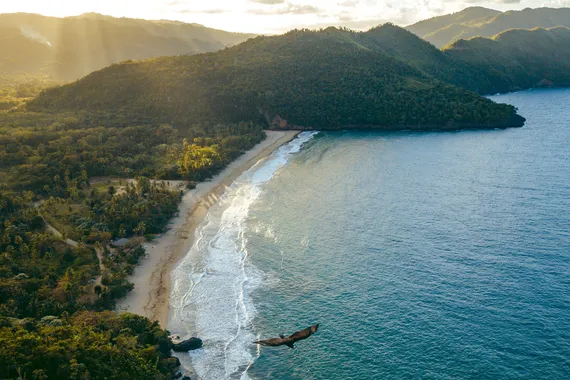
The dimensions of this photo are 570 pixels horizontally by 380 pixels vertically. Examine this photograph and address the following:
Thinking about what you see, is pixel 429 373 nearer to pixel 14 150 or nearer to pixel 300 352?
pixel 300 352

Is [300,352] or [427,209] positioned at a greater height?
[427,209]

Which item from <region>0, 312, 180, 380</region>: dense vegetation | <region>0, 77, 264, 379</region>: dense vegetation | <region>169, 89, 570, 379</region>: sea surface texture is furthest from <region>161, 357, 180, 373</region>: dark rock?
<region>169, 89, 570, 379</region>: sea surface texture

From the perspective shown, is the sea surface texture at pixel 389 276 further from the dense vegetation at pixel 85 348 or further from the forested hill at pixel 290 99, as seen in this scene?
the forested hill at pixel 290 99

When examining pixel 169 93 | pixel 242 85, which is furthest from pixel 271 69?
pixel 169 93

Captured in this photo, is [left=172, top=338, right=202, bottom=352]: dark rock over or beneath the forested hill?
beneath

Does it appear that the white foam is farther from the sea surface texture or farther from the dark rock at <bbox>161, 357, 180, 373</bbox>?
the dark rock at <bbox>161, 357, 180, 373</bbox>

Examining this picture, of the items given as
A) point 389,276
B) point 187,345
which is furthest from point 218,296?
point 389,276

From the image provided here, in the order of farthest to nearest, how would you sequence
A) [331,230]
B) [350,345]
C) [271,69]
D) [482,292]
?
[271,69]
[331,230]
[482,292]
[350,345]
